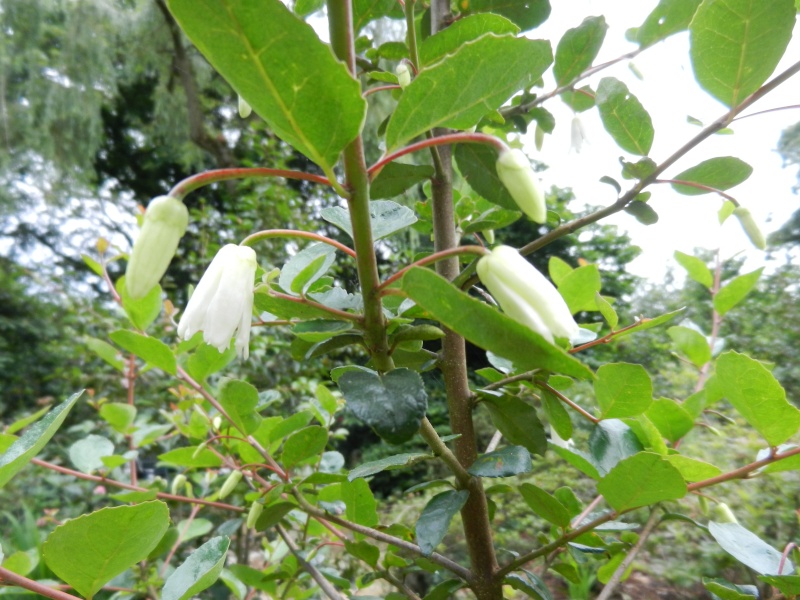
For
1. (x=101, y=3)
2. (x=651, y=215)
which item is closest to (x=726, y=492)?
(x=651, y=215)

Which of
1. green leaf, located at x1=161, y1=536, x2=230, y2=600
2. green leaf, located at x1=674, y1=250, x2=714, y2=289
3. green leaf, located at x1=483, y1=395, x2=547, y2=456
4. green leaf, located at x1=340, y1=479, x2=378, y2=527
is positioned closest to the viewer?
green leaf, located at x1=161, y1=536, x2=230, y2=600

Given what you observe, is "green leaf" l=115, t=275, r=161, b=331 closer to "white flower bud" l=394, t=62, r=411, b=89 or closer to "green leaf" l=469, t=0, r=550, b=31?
"white flower bud" l=394, t=62, r=411, b=89

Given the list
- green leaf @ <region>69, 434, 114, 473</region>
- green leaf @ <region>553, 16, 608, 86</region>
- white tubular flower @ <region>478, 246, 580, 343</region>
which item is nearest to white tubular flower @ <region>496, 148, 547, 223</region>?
white tubular flower @ <region>478, 246, 580, 343</region>

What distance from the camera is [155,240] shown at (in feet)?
0.93

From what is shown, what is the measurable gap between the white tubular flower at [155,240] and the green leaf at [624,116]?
0.32m

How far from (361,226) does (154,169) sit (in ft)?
19.4

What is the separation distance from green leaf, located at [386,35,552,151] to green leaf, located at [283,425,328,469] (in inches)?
12.2

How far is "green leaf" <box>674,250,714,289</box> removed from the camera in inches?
24.7

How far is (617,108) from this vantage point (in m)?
0.41

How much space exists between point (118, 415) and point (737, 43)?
788 millimetres

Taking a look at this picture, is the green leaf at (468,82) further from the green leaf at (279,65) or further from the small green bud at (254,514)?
the small green bud at (254,514)

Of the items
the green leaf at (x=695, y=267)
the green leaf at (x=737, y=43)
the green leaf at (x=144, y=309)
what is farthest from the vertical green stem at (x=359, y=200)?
the green leaf at (x=695, y=267)

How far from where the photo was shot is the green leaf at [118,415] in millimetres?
716

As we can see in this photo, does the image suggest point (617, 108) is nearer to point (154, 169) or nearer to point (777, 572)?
point (777, 572)
